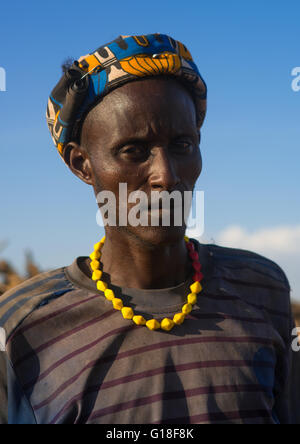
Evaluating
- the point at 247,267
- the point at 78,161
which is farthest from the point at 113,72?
the point at 247,267

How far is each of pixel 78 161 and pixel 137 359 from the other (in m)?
1.15

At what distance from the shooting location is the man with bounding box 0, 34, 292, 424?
2.53 metres

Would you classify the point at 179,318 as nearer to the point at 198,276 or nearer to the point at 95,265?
the point at 198,276

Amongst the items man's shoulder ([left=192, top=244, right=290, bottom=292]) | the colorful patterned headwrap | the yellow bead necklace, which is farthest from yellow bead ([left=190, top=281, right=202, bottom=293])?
the colorful patterned headwrap

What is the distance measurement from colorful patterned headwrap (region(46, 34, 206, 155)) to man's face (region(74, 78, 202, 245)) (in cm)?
6

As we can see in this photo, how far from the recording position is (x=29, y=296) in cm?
288

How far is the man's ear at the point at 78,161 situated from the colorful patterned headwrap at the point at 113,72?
0.15 ft

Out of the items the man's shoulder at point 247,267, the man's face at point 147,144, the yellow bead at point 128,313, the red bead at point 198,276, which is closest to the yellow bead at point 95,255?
the man's face at point 147,144

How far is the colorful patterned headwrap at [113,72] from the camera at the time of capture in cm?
274

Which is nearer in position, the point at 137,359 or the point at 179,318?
the point at 137,359
